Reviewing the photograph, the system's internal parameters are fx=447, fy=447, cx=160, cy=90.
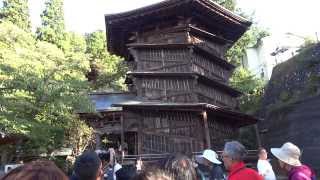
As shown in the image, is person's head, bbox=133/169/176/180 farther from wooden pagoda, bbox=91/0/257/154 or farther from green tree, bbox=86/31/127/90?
green tree, bbox=86/31/127/90

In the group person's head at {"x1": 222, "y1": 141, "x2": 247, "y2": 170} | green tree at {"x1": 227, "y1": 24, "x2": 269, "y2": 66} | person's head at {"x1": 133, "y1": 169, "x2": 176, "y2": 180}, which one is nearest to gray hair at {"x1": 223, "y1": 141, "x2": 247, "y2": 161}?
person's head at {"x1": 222, "y1": 141, "x2": 247, "y2": 170}

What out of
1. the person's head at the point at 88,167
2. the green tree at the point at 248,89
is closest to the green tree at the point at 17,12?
the green tree at the point at 248,89

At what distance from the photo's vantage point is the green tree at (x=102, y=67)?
138 ft

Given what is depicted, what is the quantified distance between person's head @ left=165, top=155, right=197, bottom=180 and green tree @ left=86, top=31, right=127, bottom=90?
118 ft

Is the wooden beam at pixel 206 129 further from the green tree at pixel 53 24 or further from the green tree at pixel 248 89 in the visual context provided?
the green tree at pixel 53 24

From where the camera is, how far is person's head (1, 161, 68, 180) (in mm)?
2283

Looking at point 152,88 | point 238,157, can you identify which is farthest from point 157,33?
point 238,157

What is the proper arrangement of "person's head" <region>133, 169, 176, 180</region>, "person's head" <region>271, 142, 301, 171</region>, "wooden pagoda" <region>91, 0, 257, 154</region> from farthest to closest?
1. "wooden pagoda" <region>91, 0, 257, 154</region>
2. "person's head" <region>271, 142, 301, 171</region>
3. "person's head" <region>133, 169, 176, 180</region>

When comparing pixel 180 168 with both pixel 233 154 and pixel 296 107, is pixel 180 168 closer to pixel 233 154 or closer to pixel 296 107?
pixel 233 154

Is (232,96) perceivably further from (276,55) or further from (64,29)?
(64,29)

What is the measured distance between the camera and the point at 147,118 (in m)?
20.9

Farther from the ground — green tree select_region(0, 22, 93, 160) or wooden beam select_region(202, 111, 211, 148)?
green tree select_region(0, 22, 93, 160)

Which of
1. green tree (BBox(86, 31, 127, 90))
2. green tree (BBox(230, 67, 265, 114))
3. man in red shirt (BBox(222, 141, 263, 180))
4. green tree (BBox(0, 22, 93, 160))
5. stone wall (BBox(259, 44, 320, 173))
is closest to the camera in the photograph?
man in red shirt (BBox(222, 141, 263, 180))

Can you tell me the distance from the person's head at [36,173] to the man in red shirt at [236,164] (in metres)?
3.42
